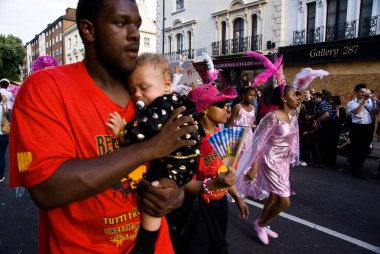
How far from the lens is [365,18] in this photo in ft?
41.8

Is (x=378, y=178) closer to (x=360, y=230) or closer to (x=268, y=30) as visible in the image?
(x=360, y=230)

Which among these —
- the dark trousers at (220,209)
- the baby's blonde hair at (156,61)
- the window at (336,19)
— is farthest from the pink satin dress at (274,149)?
the window at (336,19)

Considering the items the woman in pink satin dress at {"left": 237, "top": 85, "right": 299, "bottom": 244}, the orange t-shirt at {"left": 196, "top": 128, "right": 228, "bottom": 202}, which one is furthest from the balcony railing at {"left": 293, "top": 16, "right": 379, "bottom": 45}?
the orange t-shirt at {"left": 196, "top": 128, "right": 228, "bottom": 202}

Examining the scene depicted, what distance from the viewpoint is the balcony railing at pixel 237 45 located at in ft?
56.3

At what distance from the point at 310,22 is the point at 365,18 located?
102 inches

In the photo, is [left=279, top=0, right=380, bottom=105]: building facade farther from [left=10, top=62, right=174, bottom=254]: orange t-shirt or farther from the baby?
[left=10, top=62, right=174, bottom=254]: orange t-shirt

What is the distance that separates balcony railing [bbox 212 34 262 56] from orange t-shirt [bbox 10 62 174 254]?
16958mm

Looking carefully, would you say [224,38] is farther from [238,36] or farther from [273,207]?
[273,207]

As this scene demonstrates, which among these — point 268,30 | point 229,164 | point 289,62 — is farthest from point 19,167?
point 268,30

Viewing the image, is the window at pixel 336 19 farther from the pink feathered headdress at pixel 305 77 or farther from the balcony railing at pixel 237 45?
the pink feathered headdress at pixel 305 77

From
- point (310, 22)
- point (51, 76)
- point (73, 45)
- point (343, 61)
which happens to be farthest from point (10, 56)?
point (51, 76)

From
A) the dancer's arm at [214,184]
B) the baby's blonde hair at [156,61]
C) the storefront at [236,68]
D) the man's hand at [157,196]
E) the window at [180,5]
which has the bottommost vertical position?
the dancer's arm at [214,184]

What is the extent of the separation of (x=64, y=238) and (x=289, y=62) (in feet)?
51.9

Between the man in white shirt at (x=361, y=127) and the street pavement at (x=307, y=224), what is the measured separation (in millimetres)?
742
